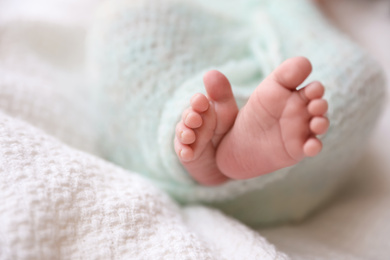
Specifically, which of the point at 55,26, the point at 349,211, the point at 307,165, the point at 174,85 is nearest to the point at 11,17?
the point at 55,26

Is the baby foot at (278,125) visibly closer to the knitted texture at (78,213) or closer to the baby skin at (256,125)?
the baby skin at (256,125)

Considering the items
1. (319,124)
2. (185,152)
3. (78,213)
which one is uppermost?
(319,124)

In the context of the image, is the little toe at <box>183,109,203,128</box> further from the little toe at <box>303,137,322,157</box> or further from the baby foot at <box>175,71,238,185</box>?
the little toe at <box>303,137,322,157</box>

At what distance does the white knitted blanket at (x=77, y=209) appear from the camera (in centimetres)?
37

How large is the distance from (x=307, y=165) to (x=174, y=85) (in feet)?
0.89

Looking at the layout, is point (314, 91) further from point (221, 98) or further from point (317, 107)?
point (221, 98)

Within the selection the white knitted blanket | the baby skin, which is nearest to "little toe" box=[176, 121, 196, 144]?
the baby skin

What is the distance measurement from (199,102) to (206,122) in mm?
33

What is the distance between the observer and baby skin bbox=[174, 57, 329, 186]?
0.39m

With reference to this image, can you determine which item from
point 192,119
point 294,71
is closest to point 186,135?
point 192,119

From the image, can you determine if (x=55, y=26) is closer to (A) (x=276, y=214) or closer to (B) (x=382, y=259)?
(A) (x=276, y=214)

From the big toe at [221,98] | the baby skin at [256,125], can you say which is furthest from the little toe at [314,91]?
the big toe at [221,98]

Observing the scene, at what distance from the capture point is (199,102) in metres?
0.43

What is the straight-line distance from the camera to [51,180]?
413 mm
